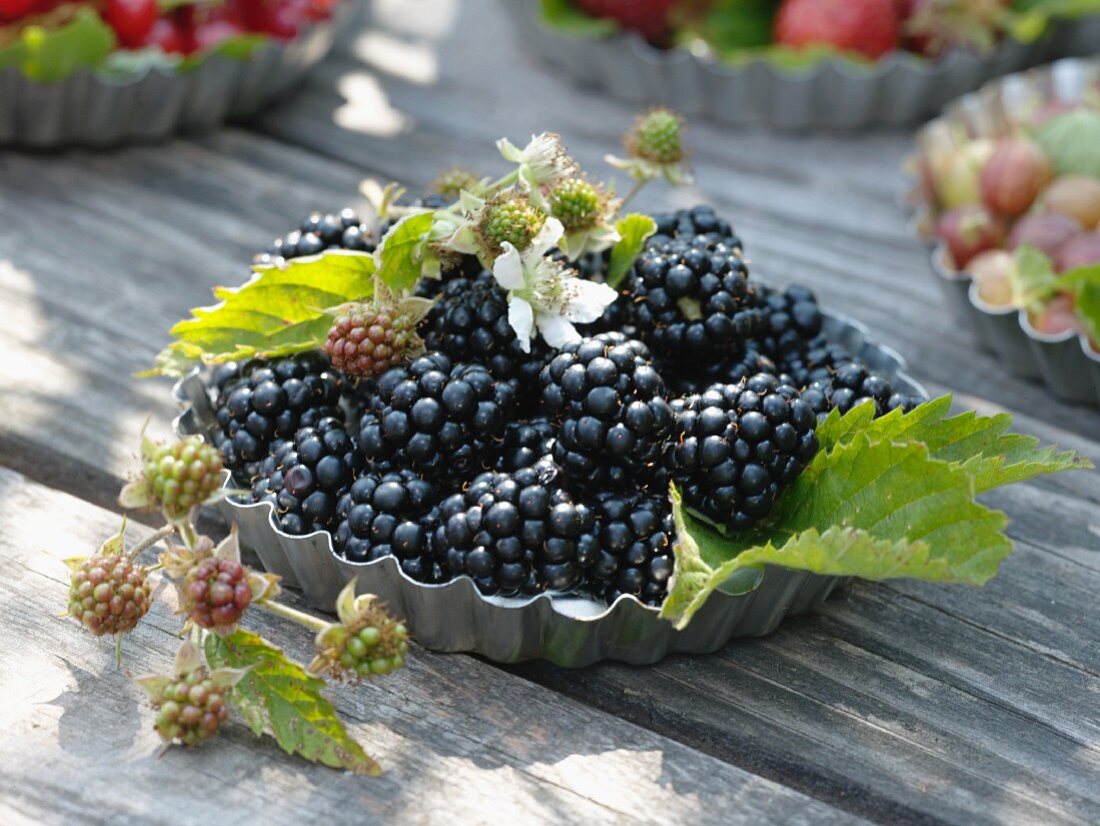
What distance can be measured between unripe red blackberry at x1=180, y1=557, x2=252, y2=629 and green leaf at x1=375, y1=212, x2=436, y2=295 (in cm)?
37

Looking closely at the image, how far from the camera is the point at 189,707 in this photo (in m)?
1.04

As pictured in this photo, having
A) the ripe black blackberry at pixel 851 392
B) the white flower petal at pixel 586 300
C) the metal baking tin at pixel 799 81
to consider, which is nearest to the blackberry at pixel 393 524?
the white flower petal at pixel 586 300

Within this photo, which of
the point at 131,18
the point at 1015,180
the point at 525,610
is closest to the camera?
the point at 525,610

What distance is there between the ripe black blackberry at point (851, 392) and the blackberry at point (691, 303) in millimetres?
101

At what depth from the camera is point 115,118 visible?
2.14 metres

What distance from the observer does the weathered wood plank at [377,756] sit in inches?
41.3

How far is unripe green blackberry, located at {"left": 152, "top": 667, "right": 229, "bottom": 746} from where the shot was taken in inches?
41.1

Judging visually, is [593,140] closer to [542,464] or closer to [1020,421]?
[1020,421]

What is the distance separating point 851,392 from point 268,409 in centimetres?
63

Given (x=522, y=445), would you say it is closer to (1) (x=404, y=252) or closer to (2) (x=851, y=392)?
(1) (x=404, y=252)

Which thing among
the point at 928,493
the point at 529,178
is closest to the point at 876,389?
the point at 928,493

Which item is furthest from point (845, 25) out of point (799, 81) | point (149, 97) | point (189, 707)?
point (189, 707)

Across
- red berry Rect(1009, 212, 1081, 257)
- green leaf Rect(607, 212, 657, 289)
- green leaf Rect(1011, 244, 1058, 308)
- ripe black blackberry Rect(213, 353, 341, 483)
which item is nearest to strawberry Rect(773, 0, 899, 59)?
red berry Rect(1009, 212, 1081, 257)

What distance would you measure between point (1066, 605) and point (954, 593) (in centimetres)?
13
